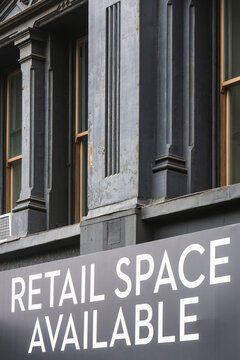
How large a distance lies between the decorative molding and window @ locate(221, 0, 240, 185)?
55 cm

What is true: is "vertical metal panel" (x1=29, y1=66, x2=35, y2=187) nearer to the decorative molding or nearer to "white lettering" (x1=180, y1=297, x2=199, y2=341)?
the decorative molding

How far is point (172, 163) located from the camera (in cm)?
1362

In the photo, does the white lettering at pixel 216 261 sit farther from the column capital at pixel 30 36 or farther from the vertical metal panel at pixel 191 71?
the column capital at pixel 30 36

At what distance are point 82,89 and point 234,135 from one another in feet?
13.7

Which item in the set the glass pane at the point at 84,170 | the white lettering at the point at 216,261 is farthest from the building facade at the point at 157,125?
the white lettering at the point at 216,261

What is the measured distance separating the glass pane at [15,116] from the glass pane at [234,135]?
5.58 meters

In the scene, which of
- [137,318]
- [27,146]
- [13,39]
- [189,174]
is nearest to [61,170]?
[27,146]

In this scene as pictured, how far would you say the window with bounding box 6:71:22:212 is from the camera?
18.1m

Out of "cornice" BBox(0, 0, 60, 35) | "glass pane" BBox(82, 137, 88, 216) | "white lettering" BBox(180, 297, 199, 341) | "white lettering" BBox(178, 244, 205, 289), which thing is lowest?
"white lettering" BBox(180, 297, 199, 341)

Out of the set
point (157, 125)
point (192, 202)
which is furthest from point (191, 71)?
point (192, 202)

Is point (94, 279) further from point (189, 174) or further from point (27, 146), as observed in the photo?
point (27, 146)

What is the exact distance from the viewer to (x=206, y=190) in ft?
42.4

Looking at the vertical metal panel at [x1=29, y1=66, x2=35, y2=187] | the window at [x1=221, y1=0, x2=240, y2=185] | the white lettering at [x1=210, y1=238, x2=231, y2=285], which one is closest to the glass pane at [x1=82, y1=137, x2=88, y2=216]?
the vertical metal panel at [x1=29, y1=66, x2=35, y2=187]

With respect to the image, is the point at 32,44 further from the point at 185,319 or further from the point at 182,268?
the point at 185,319
